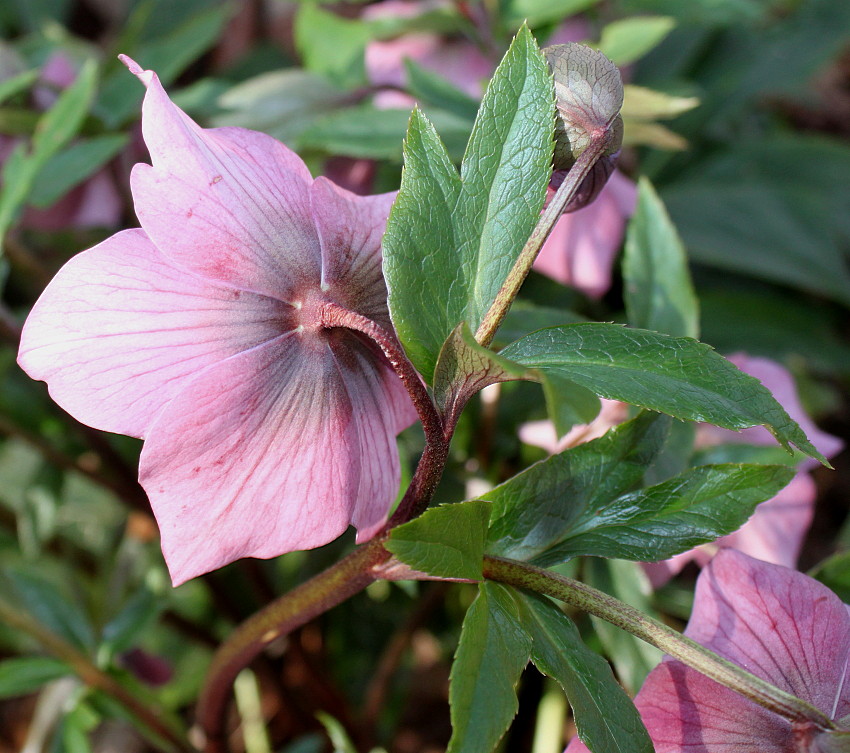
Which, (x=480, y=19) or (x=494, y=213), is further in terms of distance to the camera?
(x=480, y=19)

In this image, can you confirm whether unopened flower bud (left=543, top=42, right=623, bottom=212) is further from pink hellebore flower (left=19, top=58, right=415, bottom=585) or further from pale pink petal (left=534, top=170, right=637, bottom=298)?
pale pink petal (left=534, top=170, right=637, bottom=298)

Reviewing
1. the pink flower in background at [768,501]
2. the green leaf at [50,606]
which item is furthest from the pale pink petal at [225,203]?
the green leaf at [50,606]

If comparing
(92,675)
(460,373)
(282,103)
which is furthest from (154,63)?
(460,373)

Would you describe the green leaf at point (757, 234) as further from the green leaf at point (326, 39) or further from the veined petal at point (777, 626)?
the veined petal at point (777, 626)

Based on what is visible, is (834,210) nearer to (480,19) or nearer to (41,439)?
(480,19)

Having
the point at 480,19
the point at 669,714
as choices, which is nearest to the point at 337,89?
the point at 480,19

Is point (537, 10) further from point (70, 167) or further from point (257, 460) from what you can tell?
point (257, 460)

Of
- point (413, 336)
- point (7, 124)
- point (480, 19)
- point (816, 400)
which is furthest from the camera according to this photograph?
point (816, 400)
